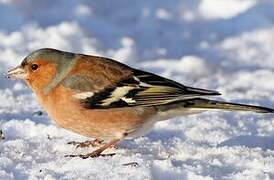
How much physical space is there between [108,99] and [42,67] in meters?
0.66

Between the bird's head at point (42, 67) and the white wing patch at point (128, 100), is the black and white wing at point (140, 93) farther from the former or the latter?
the bird's head at point (42, 67)

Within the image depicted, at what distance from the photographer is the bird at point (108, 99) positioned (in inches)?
235

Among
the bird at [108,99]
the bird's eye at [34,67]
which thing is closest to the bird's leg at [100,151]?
the bird at [108,99]

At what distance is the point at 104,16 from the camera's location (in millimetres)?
11477

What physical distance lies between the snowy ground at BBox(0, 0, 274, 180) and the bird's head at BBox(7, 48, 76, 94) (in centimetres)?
50

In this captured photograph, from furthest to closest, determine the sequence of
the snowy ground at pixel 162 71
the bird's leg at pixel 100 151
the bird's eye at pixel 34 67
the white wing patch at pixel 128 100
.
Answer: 1. the bird's eye at pixel 34 67
2. the white wing patch at pixel 128 100
3. the bird's leg at pixel 100 151
4. the snowy ground at pixel 162 71

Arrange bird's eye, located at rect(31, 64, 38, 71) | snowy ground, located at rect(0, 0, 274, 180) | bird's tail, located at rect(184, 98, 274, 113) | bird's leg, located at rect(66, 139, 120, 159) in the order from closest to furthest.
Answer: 1. snowy ground, located at rect(0, 0, 274, 180)
2. bird's leg, located at rect(66, 139, 120, 159)
3. bird's tail, located at rect(184, 98, 274, 113)
4. bird's eye, located at rect(31, 64, 38, 71)

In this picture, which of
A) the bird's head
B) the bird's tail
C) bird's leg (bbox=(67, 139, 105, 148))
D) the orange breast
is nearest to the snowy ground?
bird's leg (bbox=(67, 139, 105, 148))

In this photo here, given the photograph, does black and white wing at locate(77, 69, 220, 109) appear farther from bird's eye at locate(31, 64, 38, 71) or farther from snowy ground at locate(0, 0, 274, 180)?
bird's eye at locate(31, 64, 38, 71)

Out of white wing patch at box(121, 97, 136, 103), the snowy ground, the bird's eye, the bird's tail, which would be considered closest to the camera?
the snowy ground

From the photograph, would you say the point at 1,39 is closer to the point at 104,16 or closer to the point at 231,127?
the point at 104,16

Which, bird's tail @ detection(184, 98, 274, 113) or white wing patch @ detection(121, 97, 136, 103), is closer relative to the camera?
white wing patch @ detection(121, 97, 136, 103)

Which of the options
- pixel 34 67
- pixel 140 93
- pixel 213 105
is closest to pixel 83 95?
pixel 140 93

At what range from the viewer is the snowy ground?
18.8 feet
